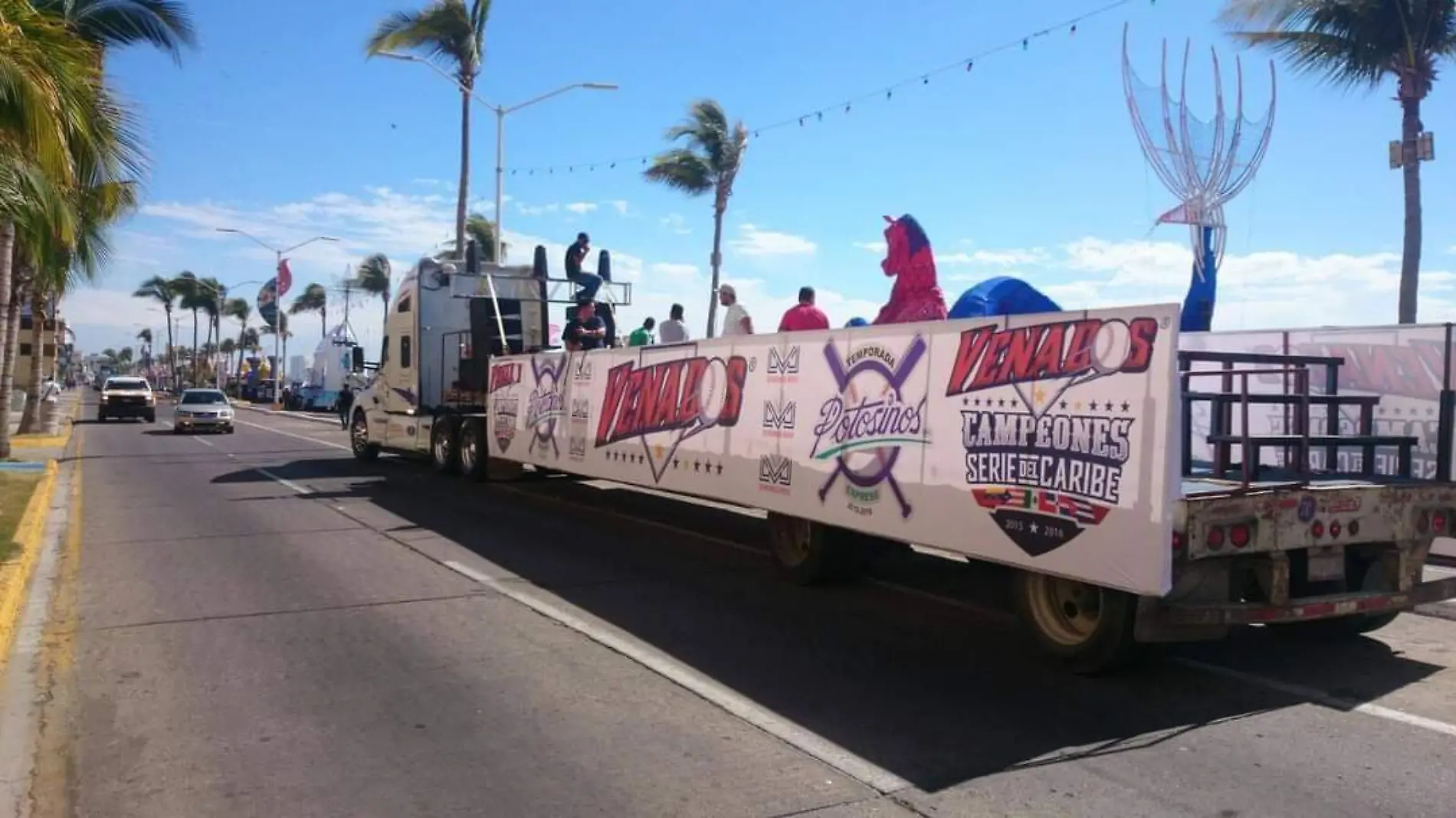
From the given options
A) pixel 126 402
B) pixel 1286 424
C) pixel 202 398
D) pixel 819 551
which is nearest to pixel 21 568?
pixel 819 551

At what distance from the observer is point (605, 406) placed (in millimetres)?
12492

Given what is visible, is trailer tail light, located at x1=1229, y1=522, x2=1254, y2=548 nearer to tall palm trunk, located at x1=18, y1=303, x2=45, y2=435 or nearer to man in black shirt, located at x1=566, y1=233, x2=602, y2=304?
man in black shirt, located at x1=566, y1=233, x2=602, y2=304

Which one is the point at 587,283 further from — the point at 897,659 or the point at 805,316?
the point at 897,659

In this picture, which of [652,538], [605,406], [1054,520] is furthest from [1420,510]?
[605,406]

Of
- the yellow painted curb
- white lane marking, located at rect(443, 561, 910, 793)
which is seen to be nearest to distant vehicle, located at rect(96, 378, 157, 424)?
the yellow painted curb

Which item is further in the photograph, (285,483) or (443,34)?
(443,34)

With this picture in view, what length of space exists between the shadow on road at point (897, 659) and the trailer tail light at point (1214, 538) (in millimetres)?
875

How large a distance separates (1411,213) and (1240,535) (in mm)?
17397

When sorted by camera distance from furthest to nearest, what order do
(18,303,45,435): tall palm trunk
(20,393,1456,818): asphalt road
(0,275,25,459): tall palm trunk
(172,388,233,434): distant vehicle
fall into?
(172,388,233,434): distant vehicle → (18,303,45,435): tall palm trunk → (0,275,25,459): tall palm trunk → (20,393,1456,818): asphalt road

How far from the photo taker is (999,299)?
843cm

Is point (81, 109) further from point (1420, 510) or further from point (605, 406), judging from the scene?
point (1420, 510)

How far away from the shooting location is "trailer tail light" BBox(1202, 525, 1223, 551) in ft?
19.2

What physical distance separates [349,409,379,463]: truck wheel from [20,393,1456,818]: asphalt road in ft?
36.4

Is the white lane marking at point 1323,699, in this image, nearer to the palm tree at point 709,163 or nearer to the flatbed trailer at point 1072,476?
the flatbed trailer at point 1072,476
